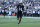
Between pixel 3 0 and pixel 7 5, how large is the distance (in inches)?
33.5

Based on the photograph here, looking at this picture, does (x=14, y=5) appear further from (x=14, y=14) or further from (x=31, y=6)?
(x=31, y=6)

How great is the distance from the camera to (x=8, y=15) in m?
15.6

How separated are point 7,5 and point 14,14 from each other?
146 cm

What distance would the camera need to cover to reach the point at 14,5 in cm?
1552

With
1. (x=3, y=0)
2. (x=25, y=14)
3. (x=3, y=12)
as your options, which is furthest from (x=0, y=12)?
(x=25, y=14)

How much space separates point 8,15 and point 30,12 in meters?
2.84

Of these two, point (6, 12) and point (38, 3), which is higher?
point (38, 3)

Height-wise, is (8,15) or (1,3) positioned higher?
(1,3)

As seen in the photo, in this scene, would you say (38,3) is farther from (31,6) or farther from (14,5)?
(14,5)

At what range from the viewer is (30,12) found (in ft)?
50.3

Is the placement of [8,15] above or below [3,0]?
below

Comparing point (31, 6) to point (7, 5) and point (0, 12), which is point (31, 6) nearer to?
point (7, 5)

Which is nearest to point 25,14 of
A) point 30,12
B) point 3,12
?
point 30,12

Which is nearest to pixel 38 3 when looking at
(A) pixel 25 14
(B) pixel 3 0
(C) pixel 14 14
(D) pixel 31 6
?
(D) pixel 31 6
